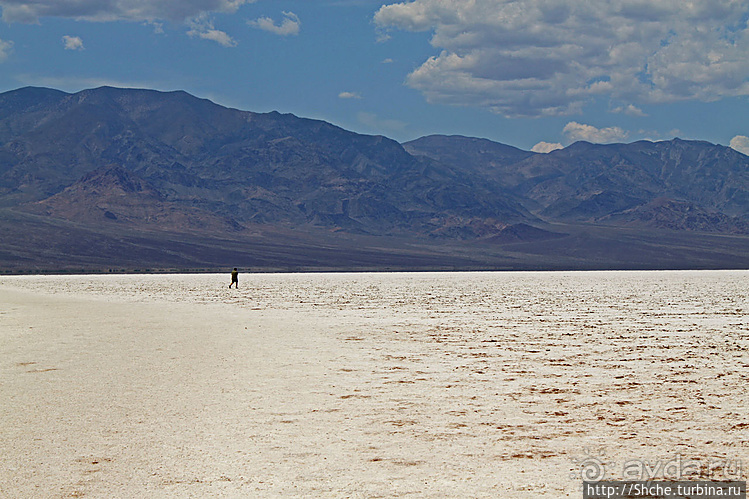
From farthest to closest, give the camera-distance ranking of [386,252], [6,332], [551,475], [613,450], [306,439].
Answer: [386,252] < [6,332] < [306,439] < [613,450] < [551,475]

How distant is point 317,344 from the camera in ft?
60.8

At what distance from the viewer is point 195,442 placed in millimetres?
8719

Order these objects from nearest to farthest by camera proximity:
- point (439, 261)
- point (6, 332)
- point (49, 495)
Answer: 1. point (49, 495)
2. point (6, 332)
3. point (439, 261)

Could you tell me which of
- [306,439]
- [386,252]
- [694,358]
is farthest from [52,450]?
[386,252]

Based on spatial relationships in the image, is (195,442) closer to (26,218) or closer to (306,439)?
(306,439)

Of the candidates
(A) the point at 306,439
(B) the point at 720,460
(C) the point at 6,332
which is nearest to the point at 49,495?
(A) the point at 306,439

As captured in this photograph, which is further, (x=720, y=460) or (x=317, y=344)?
(x=317, y=344)

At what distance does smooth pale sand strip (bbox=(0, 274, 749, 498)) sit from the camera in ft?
24.4

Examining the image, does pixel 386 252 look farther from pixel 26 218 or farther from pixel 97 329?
pixel 97 329

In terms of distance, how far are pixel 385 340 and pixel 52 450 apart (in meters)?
11.5

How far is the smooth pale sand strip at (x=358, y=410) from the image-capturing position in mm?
7449

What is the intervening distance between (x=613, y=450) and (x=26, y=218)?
17901 cm

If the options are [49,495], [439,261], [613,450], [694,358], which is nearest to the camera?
[49,495]

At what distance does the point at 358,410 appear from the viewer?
1048 centimetres
